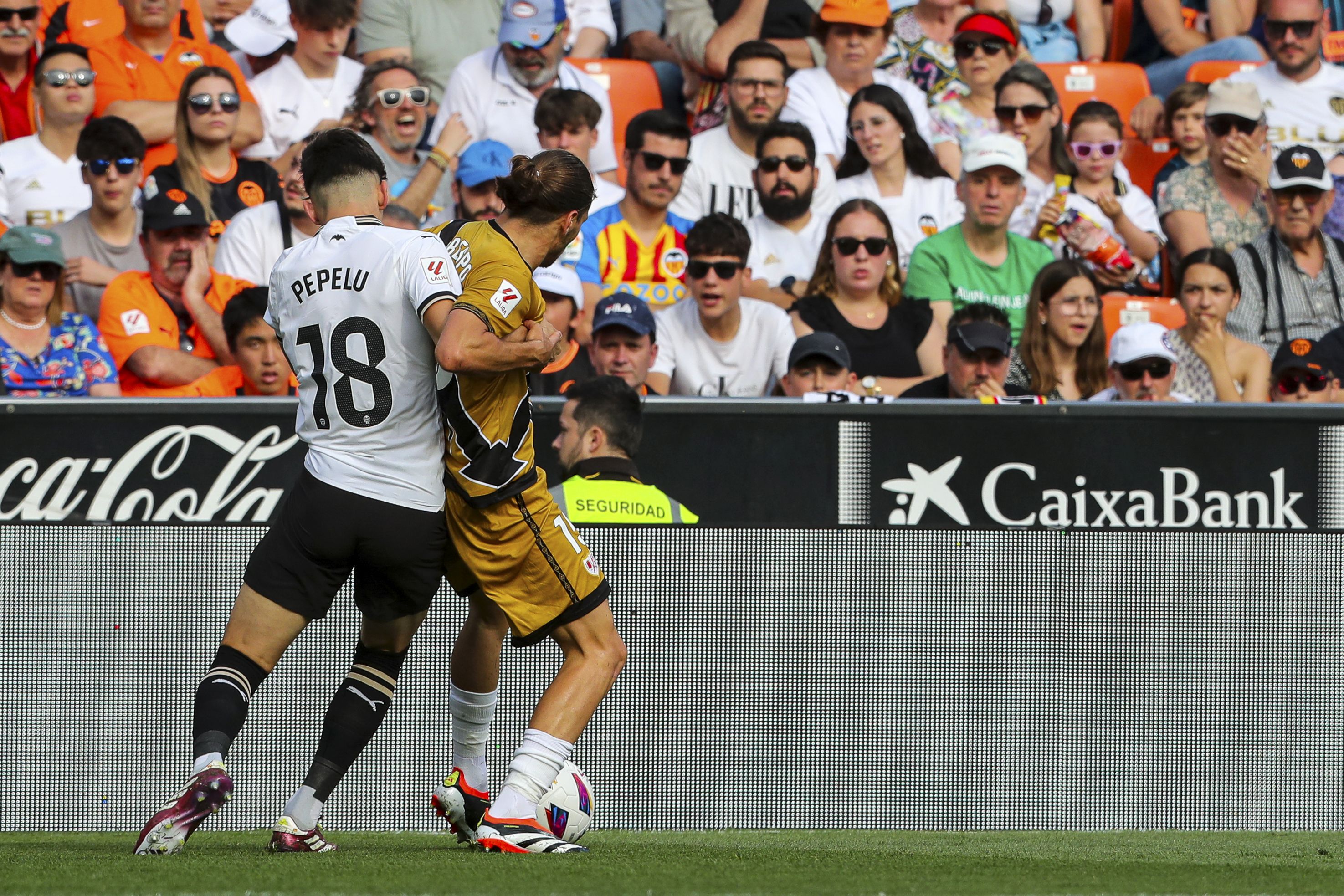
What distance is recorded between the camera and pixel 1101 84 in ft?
35.8

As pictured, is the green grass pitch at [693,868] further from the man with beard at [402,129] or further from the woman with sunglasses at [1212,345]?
the man with beard at [402,129]

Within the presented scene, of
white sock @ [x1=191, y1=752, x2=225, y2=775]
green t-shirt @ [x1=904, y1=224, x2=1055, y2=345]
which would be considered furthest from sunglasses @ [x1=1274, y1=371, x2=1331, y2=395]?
white sock @ [x1=191, y1=752, x2=225, y2=775]

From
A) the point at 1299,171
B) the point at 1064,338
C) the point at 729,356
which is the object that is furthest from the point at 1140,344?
the point at 1299,171

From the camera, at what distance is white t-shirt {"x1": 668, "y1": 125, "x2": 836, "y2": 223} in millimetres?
9383

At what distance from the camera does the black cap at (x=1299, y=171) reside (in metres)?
9.04

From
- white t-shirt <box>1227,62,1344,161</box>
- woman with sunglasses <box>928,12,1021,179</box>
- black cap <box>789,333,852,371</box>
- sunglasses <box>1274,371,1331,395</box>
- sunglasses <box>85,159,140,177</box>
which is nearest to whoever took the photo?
black cap <box>789,333,852,371</box>

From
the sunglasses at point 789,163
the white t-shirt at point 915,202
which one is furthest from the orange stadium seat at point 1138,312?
the sunglasses at point 789,163

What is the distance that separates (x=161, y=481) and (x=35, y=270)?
6.58ft

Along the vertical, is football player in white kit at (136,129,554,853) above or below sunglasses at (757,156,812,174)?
below

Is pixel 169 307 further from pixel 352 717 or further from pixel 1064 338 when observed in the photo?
pixel 1064 338

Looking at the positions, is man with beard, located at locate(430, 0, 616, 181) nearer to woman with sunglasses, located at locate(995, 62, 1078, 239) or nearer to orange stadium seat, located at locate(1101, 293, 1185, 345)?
woman with sunglasses, located at locate(995, 62, 1078, 239)

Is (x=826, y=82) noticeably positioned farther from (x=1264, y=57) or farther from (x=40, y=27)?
(x=40, y=27)

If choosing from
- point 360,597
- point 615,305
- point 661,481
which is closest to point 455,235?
point 360,597

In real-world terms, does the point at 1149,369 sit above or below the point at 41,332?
below
